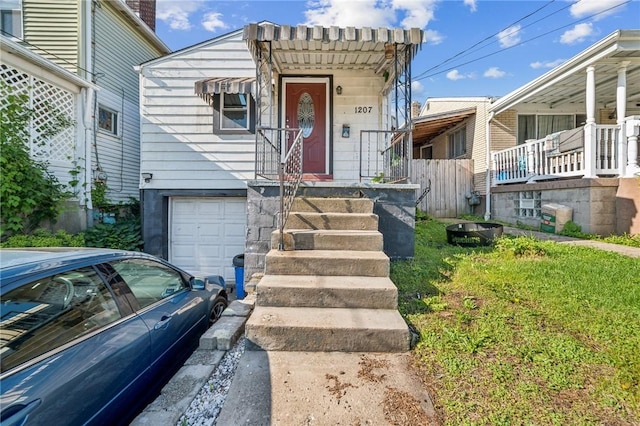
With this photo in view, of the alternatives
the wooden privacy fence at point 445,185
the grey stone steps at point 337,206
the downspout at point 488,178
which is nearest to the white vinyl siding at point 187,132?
the grey stone steps at point 337,206

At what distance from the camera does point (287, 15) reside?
7223 mm

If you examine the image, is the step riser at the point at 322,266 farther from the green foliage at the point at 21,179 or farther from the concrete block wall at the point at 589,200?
the concrete block wall at the point at 589,200

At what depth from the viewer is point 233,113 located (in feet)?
22.2

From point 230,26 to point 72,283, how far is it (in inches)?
268

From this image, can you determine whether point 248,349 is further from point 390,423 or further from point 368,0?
point 368,0

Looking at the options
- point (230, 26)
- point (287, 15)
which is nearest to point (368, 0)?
point (287, 15)

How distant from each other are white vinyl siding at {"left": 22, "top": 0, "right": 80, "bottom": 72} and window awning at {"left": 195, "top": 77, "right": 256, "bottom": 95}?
3733mm

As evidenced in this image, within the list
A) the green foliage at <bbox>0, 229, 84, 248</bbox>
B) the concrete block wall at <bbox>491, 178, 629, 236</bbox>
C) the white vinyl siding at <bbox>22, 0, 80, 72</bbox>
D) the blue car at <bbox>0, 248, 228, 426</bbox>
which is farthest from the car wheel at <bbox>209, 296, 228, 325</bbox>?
the white vinyl siding at <bbox>22, 0, 80, 72</bbox>

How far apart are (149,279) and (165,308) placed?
16.3 inches

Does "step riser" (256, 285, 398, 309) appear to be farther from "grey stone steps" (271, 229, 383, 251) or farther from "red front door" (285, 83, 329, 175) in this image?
"red front door" (285, 83, 329, 175)

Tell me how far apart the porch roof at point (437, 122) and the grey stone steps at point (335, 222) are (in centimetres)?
749

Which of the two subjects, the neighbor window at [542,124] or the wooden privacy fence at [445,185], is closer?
the neighbor window at [542,124]

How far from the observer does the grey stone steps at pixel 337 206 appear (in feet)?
14.0

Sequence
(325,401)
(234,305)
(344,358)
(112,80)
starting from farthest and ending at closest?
(112,80) → (234,305) → (344,358) → (325,401)
